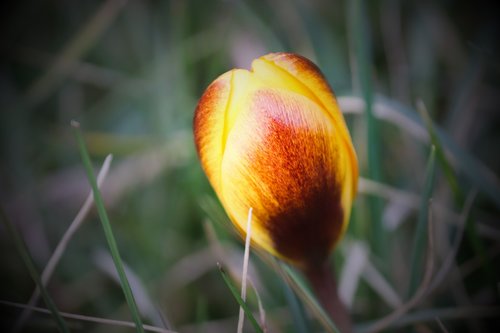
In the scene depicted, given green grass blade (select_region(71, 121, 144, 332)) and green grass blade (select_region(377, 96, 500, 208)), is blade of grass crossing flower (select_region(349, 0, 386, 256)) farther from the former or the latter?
green grass blade (select_region(71, 121, 144, 332))

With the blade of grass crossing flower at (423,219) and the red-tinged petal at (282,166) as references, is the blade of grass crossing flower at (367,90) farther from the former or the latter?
the red-tinged petal at (282,166)

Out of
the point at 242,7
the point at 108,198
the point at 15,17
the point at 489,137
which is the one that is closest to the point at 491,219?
the point at 489,137

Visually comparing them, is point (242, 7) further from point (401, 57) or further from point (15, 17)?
point (15, 17)

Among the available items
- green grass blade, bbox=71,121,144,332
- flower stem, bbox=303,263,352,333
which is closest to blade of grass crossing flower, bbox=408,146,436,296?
flower stem, bbox=303,263,352,333

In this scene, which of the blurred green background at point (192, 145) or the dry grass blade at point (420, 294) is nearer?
the dry grass blade at point (420, 294)

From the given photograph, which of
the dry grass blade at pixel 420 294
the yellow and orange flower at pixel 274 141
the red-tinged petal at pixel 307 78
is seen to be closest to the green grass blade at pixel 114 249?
the yellow and orange flower at pixel 274 141

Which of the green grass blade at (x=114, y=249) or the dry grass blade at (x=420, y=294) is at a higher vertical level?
the green grass blade at (x=114, y=249)

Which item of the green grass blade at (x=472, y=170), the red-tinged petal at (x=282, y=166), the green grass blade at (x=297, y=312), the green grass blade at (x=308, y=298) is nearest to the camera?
the red-tinged petal at (x=282, y=166)
